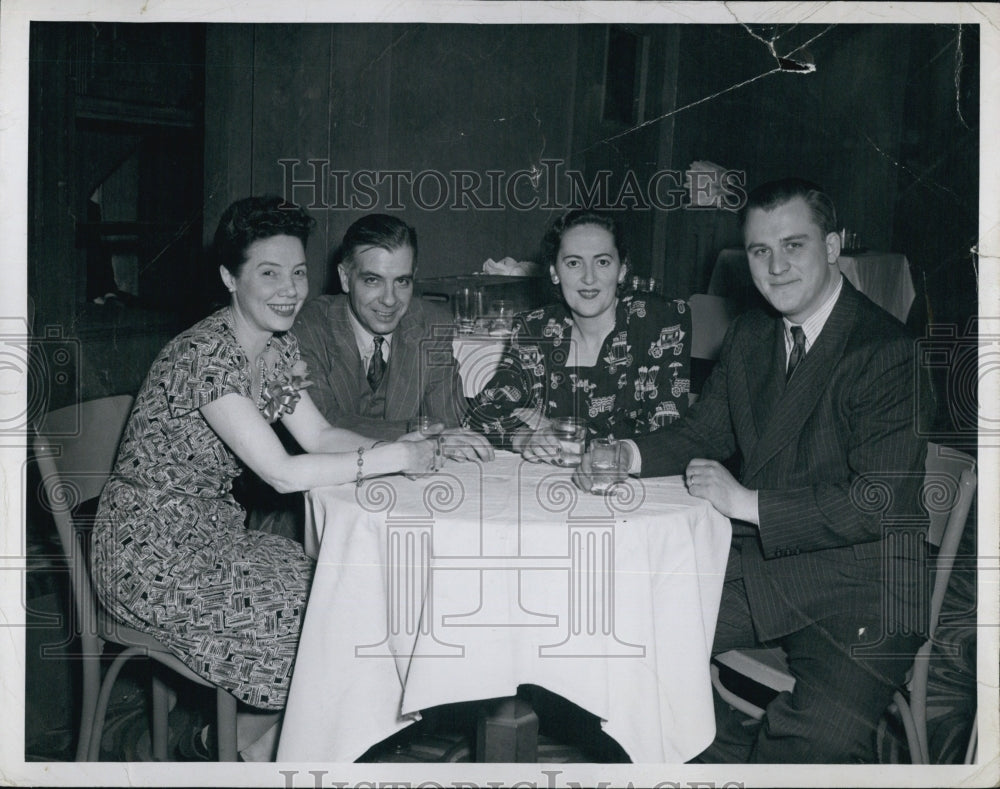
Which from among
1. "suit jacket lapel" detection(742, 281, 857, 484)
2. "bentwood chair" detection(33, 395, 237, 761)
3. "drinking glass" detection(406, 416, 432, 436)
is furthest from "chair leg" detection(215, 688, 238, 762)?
"suit jacket lapel" detection(742, 281, 857, 484)

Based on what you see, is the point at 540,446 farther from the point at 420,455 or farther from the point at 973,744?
the point at 973,744

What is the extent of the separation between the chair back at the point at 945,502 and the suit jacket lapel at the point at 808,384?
25 cm

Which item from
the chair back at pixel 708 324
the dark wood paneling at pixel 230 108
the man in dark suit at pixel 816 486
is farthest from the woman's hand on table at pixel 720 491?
the dark wood paneling at pixel 230 108

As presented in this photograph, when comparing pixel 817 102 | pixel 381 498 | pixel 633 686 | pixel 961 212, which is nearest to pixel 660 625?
pixel 633 686

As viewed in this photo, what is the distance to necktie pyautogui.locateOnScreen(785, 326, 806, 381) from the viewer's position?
6.27ft

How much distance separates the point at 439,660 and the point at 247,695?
0.48 meters

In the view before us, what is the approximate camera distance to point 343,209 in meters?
3.45

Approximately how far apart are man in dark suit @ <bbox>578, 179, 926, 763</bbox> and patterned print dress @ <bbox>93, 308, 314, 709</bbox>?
2.30 ft

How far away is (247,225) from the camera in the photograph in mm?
1928

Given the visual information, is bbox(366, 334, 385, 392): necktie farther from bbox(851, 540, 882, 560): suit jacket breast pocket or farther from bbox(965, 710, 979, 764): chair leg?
bbox(965, 710, 979, 764): chair leg

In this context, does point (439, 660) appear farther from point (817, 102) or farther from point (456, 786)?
point (817, 102)

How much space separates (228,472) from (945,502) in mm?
1452

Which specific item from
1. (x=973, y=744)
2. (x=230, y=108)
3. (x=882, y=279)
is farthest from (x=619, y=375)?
(x=882, y=279)

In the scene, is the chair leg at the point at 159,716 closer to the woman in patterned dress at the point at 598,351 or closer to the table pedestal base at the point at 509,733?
the table pedestal base at the point at 509,733
